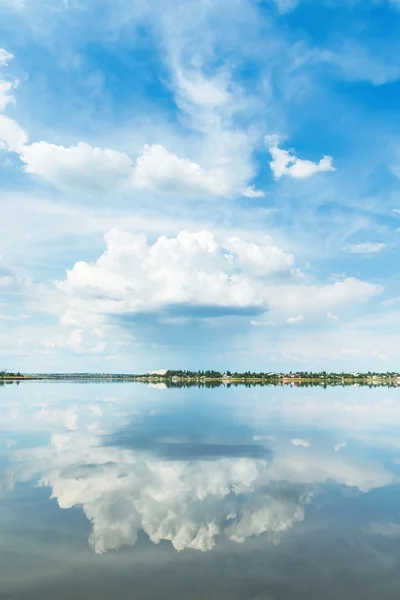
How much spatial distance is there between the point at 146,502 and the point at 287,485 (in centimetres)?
941

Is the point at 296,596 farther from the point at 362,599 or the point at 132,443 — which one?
the point at 132,443

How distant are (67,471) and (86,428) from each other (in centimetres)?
2272

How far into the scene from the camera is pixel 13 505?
2306 centimetres

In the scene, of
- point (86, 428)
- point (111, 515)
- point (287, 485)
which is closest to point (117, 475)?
point (111, 515)

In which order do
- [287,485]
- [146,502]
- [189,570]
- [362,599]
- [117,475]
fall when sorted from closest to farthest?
1. [362,599]
2. [189,570]
3. [146,502]
4. [287,485]
5. [117,475]

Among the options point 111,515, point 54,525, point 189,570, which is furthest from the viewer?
point 111,515

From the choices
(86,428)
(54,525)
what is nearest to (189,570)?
(54,525)

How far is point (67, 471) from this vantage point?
101 feet

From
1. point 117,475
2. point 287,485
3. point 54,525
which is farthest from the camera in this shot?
point 117,475

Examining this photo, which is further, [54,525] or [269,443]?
[269,443]

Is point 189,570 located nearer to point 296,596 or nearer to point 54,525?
point 296,596

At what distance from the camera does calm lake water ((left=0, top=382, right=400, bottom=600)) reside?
49.5 feet

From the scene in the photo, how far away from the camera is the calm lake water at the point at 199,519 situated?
15.1m

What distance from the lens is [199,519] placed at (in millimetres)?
21594
